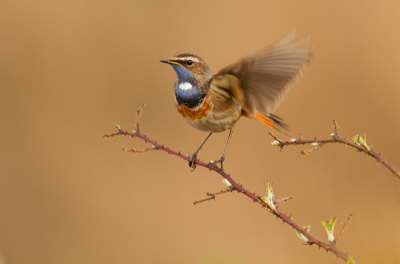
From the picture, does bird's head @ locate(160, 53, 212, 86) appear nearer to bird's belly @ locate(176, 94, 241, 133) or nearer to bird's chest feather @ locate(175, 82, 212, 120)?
bird's chest feather @ locate(175, 82, 212, 120)

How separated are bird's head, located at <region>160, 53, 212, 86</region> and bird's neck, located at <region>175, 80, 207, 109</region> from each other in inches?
1.2

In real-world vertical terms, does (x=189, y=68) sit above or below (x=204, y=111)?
above

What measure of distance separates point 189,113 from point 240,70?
39 centimetres

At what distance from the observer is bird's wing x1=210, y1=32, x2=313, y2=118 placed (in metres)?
1.81

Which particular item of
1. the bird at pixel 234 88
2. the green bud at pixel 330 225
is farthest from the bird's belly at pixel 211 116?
the green bud at pixel 330 225

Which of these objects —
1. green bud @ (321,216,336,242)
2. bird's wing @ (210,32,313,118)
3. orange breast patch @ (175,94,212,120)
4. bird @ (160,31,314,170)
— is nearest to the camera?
green bud @ (321,216,336,242)

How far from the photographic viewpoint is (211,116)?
226 centimetres

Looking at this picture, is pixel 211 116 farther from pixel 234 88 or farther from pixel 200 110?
pixel 234 88

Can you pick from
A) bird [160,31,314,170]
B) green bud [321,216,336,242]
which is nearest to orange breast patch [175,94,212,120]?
bird [160,31,314,170]

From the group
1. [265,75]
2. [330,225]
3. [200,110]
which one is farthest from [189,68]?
[330,225]

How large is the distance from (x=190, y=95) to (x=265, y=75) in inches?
17.4

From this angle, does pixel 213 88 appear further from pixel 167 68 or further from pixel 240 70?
pixel 167 68

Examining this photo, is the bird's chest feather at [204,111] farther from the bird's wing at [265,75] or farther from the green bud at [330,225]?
the green bud at [330,225]

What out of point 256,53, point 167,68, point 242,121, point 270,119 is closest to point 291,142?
point 256,53
